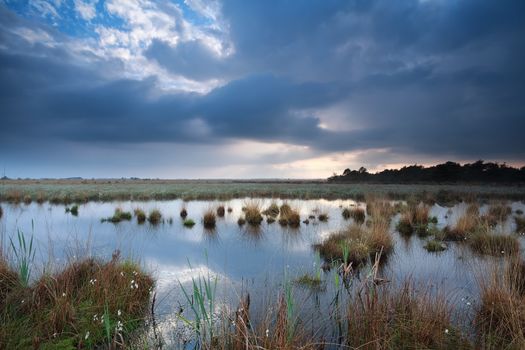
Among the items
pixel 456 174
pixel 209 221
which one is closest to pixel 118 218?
pixel 209 221

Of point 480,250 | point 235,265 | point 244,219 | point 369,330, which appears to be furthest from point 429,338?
point 244,219

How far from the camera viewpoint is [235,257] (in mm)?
10039

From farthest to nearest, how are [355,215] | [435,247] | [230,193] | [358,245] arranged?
1. [230,193]
2. [355,215]
3. [435,247]
4. [358,245]

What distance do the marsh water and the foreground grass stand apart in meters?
0.42

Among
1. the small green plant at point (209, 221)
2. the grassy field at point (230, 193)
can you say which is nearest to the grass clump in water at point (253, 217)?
the small green plant at point (209, 221)

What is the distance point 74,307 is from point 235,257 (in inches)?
214

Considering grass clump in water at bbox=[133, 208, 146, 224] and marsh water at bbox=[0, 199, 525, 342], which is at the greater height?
grass clump in water at bbox=[133, 208, 146, 224]

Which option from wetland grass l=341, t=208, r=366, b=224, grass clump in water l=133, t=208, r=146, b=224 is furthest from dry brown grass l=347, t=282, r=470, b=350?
grass clump in water l=133, t=208, r=146, b=224

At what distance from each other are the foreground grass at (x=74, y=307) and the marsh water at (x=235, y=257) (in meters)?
0.42

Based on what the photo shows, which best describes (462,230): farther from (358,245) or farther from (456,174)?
(456,174)

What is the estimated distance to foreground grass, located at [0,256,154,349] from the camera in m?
4.17

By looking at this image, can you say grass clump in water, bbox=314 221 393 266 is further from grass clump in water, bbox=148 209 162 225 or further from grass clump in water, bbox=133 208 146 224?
grass clump in water, bbox=133 208 146 224

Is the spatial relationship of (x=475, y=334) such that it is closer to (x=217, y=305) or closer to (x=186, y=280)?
(x=217, y=305)

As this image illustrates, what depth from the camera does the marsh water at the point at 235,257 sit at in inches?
245
